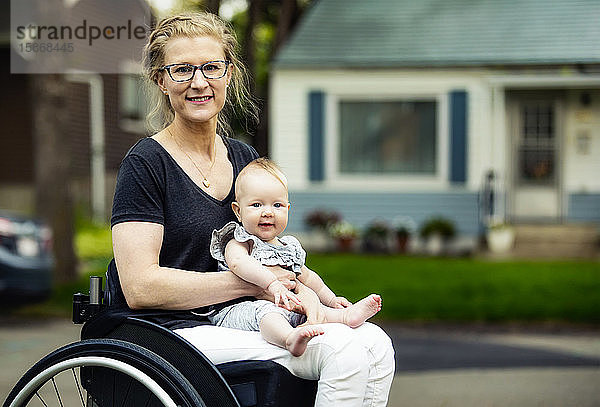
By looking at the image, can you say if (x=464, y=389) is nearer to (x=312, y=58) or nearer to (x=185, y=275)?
(x=185, y=275)

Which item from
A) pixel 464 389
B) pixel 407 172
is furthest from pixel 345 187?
pixel 464 389

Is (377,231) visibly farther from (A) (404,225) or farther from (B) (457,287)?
(B) (457,287)

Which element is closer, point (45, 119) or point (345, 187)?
point (45, 119)

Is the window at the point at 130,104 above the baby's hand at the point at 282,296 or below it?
above

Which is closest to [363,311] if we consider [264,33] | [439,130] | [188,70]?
[188,70]

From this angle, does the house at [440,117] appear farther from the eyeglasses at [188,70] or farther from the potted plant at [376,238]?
the eyeglasses at [188,70]

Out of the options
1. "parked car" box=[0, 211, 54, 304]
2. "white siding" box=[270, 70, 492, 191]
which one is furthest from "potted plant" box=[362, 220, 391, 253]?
"parked car" box=[0, 211, 54, 304]

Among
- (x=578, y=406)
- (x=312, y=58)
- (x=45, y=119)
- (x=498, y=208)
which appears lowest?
(x=578, y=406)

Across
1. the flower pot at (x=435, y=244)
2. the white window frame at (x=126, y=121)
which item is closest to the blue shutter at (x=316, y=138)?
the flower pot at (x=435, y=244)

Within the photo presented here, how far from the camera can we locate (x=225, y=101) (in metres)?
2.88

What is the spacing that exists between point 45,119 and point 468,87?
685cm

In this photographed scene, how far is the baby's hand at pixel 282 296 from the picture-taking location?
2475 mm

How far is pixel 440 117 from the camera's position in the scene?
14125 millimetres

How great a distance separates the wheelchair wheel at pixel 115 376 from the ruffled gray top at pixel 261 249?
38 cm
